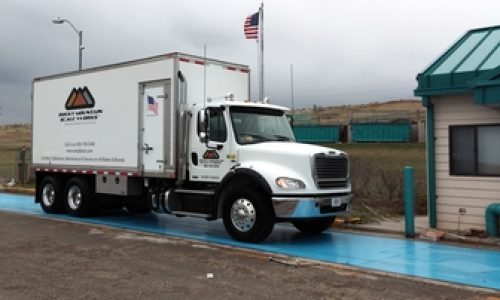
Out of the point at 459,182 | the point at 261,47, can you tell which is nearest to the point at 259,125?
the point at 459,182

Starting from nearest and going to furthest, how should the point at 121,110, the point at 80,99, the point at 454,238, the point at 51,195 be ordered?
1. the point at 454,238
2. the point at 121,110
3. the point at 80,99
4. the point at 51,195

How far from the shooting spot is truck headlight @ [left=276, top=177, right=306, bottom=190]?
1018 centimetres

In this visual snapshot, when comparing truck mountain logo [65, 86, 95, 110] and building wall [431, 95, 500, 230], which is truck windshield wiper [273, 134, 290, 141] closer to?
building wall [431, 95, 500, 230]

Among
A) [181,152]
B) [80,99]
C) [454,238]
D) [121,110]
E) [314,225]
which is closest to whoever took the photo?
[454,238]

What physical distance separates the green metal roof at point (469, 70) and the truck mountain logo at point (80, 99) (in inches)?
305

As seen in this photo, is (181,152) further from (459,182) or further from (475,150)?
(475,150)

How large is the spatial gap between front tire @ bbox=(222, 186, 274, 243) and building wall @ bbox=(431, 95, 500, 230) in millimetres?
3759

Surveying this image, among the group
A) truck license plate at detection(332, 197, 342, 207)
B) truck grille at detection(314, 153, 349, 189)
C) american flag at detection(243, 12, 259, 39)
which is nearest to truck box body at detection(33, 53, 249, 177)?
truck grille at detection(314, 153, 349, 189)

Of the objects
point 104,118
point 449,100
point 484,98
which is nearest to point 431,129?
point 449,100

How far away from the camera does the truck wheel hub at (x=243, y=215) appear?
34.3 ft

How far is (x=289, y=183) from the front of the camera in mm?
10203

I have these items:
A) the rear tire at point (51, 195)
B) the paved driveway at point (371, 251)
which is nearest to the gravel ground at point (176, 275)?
the paved driveway at point (371, 251)

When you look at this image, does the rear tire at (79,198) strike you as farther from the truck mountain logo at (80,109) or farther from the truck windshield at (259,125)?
Result: the truck windshield at (259,125)

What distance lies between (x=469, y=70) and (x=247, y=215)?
4990 millimetres
